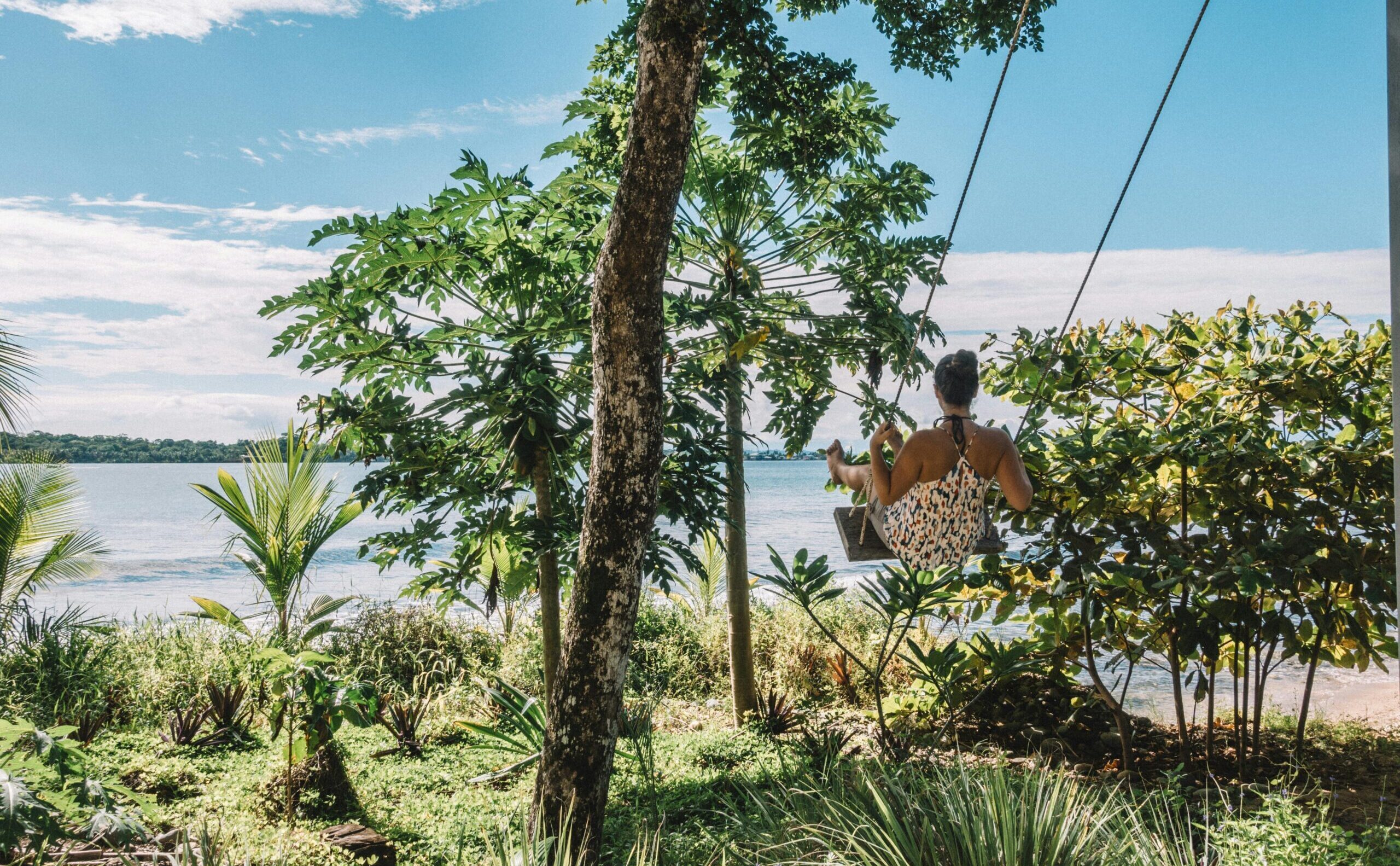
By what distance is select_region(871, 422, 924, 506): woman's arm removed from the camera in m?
3.78

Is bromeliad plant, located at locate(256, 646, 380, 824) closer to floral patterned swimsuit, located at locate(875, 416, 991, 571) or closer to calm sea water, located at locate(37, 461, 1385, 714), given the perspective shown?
calm sea water, located at locate(37, 461, 1385, 714)

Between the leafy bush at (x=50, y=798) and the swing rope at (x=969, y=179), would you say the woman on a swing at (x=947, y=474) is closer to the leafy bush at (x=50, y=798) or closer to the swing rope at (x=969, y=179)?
the swing rope at (x=969, y=179)

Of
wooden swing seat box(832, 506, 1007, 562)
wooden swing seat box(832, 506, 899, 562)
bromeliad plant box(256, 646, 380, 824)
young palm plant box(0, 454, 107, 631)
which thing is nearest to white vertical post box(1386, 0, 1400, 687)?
wooden swing seat box(832, 506, 1007, 562)

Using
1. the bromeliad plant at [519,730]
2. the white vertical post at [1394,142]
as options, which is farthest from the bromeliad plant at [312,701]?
the white vertical post at [1394,142]

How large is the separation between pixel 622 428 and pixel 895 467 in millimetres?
1296

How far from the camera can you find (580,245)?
476 centimetres

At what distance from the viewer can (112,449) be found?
73.1ft

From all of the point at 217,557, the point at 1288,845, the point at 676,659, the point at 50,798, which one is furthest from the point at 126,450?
the point at 1288,845

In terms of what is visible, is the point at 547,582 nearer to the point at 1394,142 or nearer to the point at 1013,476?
the point at 1013,476

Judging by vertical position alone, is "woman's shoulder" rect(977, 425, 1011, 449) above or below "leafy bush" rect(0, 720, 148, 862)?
above

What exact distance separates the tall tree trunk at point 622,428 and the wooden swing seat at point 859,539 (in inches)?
49.4

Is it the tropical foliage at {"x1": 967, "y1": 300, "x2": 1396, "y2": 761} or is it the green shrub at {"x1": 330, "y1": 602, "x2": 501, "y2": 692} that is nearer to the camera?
the tropical foliage at {"x1": 967, "y1": 300, "x2": 1396, "y2": 761}

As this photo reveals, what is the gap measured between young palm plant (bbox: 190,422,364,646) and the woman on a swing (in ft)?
12.5

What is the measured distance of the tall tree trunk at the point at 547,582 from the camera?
199 inches
